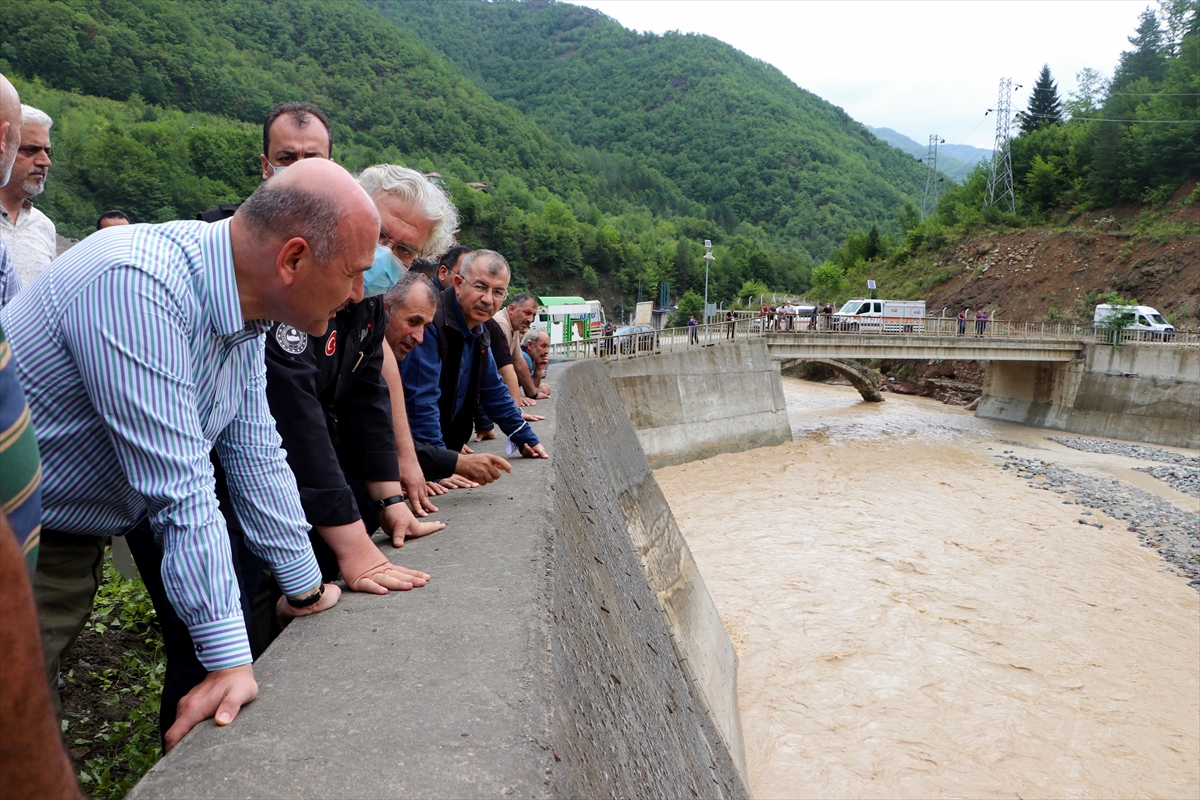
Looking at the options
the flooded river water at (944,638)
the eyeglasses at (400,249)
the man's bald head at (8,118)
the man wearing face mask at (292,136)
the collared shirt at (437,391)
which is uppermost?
the man wearing face mask at (292,136)

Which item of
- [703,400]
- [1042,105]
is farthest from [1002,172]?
[703,400]

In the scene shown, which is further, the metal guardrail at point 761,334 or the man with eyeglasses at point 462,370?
the metal guardrail at point 761,334

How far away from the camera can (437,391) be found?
14.3ft

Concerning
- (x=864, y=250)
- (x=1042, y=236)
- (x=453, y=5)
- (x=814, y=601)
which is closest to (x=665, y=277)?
(x=864, y=250)

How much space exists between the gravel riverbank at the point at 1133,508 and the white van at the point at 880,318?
1047 centimetres

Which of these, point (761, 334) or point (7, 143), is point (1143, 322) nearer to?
point (761, 334)

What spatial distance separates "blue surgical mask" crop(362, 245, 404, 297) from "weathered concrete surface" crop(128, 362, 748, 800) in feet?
3.46

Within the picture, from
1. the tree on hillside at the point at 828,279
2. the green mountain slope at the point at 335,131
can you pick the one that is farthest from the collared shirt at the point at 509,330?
the tree on hillside at the point at 828,279

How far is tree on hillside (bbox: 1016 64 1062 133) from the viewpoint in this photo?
230 ft

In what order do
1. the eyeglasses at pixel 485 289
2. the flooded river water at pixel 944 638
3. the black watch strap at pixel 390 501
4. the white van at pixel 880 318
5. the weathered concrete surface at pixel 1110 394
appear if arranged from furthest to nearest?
the white van at pixel 880 318
the weathered concrete surface at pixel 1110 394
the flooded river water at pixel 944 638
the eyeglasses at pixel 485 289
the black watch strap at pixel 390 501

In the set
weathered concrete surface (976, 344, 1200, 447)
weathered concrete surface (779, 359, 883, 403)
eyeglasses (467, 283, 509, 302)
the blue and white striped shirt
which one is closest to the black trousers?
the blue and white striped shirt

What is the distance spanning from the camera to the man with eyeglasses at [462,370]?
13.9ft

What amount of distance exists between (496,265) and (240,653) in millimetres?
3346

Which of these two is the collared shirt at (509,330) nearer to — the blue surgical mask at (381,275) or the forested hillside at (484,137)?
the blue surgical mask at (381,275)
